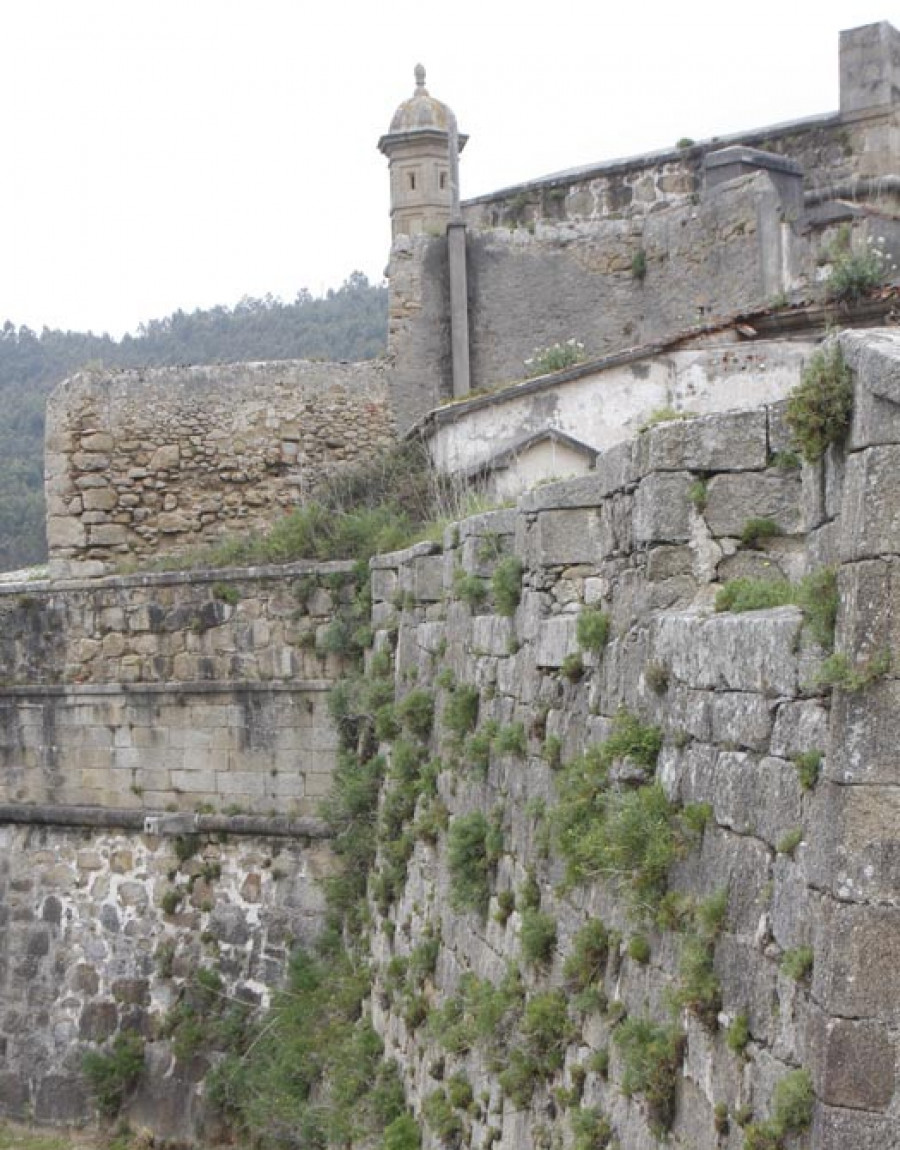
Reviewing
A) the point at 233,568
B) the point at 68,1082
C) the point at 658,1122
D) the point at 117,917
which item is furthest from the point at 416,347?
the point at 658,1122

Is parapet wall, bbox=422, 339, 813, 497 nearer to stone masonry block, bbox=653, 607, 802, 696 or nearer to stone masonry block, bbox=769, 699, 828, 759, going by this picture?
stone masonry block, bbox=653, 607, 802, 696

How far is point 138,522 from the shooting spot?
1694 centimetres

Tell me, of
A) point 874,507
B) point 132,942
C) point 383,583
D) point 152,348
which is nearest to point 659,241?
point 383,583

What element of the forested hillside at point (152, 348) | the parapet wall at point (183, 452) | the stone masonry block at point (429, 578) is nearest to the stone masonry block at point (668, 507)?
the stone masonry block at point (429, 578)

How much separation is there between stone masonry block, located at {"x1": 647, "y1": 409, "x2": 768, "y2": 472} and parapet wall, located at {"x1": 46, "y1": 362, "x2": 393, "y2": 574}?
1129 cm

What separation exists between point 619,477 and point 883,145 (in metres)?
14.8

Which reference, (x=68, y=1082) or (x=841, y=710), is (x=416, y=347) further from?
(x=841, y=710)

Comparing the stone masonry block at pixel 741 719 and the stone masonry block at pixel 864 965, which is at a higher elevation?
the stone masonry block at pixel 741 719

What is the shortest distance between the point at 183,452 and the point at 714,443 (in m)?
11.7

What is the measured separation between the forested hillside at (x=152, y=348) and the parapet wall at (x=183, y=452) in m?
18.3

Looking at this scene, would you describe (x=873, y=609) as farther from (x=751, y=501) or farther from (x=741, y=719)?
(x=751, y=501)

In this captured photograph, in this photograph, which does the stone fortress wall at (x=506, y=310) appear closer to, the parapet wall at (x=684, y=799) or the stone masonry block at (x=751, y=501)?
the parapet wall at (x=684, y=799)

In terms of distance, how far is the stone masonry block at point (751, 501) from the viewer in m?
5.98

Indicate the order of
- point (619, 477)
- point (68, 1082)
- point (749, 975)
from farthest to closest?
point (68, 1082)
point (619, 477)
point (749, 975)
